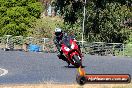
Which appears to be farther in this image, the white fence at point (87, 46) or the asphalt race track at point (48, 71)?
the white fence at point (87, 46)

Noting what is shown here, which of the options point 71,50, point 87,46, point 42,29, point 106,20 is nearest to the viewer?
point 71,50

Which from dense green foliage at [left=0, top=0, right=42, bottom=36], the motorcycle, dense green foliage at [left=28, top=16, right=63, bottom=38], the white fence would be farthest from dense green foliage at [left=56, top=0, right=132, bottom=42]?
the motorcycle

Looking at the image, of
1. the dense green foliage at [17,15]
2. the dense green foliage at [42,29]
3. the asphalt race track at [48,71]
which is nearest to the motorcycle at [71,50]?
the asphalt race track at [48,71]

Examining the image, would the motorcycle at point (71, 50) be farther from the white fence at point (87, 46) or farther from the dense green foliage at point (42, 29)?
the dense green foliage at point (42, 29)

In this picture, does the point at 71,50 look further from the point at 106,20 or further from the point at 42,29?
the point at 42,29

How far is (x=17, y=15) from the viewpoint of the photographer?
2215 inches

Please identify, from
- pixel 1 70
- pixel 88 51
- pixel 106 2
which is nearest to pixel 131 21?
pixel 106 2

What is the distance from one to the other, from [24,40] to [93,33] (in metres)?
6.64

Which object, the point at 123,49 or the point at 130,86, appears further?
the point at 123,49

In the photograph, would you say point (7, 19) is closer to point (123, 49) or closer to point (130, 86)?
point (123, 49)

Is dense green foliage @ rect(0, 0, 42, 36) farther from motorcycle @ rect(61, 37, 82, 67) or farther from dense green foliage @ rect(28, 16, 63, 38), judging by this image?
motorcycle @ rect(61, 37, 82, 67)

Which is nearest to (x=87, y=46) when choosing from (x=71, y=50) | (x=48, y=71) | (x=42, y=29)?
(x=42, y=29)

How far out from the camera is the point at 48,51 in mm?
44562

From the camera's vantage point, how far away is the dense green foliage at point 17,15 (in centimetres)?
5544
